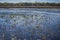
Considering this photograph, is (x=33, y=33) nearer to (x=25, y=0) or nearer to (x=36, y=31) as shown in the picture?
(x=36, y=31)

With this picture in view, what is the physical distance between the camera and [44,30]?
6.00 metres

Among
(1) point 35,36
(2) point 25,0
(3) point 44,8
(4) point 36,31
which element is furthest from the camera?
(3) point 44,8

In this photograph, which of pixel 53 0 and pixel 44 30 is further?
pixel 53 0

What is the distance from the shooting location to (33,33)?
218 inches

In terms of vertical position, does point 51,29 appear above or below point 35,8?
above

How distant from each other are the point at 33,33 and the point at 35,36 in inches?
10.5

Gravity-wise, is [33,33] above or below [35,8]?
above

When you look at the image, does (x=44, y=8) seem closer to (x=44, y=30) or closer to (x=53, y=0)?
(x=53, y=0)

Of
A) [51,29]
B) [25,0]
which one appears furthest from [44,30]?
[25,0]

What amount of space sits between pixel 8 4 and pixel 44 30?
4.92 metres

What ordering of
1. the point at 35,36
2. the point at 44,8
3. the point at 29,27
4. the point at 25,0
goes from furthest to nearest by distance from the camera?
the point at 44,8 < the point at 25,0 < the point at 29,27 < the point at 35,36

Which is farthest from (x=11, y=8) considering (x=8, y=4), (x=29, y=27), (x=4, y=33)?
(x=4, y=33)

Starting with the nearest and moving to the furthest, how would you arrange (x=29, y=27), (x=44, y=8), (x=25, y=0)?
(x=29, y=27)
(x=25, y=0)
(x=44, y=8)

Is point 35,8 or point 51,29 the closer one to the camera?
point 51,29
